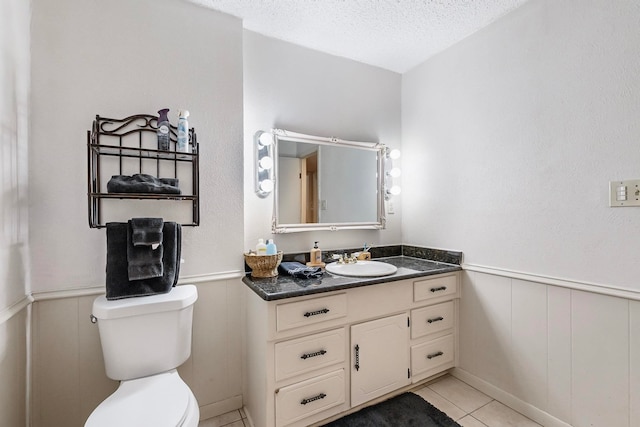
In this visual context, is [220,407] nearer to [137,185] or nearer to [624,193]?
[137,185]

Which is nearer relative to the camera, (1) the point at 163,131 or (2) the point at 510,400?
(1) the point at 163,131

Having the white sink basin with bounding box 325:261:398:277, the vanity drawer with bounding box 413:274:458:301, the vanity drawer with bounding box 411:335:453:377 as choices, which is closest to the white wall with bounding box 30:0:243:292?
the white sink basin with bounding box 325:261:398:277

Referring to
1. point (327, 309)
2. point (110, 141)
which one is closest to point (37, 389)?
point (110, 141)

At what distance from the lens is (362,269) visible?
197cm

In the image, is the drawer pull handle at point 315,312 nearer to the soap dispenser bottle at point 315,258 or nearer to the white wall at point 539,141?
the soap dispenser bottle at point 315,258

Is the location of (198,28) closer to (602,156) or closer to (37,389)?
(37,389)

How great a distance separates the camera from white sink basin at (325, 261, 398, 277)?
1805 millimetres

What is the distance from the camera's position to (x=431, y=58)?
229 cm

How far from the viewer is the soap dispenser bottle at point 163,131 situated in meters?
1.51

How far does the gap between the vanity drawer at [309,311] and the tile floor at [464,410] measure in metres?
0.71

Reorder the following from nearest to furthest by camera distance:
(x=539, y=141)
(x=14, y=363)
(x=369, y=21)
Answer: (x=14, y=363), (x=539, y=141), (x=369, y=21)

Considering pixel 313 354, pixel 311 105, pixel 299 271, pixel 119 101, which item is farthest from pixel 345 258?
pixel 119 101

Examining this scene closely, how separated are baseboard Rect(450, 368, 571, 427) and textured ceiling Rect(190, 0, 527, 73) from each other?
7.40 ft

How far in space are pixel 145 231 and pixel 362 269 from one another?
1.26 meters
